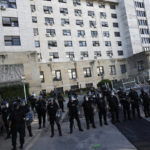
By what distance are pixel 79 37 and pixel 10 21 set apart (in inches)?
622

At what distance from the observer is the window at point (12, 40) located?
22.7 metres

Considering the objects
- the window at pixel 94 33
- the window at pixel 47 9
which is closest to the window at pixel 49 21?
the window at pixel 47 9

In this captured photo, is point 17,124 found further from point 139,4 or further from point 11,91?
point 139,4

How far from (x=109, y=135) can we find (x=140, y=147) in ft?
6.01

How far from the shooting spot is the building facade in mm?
23953

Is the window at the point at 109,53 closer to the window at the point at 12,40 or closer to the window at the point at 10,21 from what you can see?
the window at the point at 12,40

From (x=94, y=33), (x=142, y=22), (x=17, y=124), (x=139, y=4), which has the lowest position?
(x=17, y=124)

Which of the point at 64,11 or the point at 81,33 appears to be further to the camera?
the point at 81,33

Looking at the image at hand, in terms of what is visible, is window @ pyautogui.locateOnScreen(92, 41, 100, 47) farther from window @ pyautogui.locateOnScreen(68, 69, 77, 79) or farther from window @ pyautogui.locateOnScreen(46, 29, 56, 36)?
window @ pyautogui.locateOnScreen(46, 29, 56, 36)

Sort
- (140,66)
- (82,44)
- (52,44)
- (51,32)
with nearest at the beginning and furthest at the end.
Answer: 1. (52,44)
2. (51,32)
3. (82,44)
4. (140,66)

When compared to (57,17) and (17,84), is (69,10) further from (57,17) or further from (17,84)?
(17,84)

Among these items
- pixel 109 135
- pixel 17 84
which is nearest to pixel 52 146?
pixel 109 135

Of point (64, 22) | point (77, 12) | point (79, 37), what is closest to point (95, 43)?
point (79, 37)

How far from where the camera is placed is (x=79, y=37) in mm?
34594
